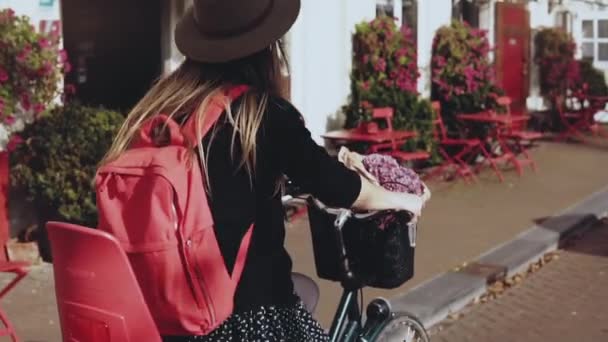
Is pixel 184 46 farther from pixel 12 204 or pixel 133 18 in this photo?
pixel 133 18

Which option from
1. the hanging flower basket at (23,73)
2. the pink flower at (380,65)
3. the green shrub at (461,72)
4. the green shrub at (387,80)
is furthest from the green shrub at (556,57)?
the hanging flower basket at (23,73)

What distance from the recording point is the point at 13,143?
6527 millimetres

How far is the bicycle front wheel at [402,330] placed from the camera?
3.35m

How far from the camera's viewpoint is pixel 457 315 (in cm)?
602

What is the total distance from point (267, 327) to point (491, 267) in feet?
15.3

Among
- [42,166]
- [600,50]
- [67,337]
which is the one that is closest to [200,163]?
[67,337]

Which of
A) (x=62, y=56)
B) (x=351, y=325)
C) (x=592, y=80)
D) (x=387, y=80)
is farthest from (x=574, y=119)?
(x=351, y=325)

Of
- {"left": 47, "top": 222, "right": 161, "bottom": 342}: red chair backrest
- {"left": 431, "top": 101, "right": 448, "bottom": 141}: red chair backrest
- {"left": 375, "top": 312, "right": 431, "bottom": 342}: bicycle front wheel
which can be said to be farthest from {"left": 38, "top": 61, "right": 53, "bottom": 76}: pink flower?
{"left": 431, "top": 101, "right": 448, "bottom": 141}: red chair backrest

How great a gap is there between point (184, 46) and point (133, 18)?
5.99 m

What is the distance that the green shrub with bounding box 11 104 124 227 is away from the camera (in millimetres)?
6371

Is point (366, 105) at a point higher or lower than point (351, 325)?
higher

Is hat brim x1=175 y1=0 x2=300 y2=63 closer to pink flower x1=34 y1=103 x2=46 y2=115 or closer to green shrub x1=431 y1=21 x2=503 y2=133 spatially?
pink flower x1=34 y1=103 x2=46 y2=115

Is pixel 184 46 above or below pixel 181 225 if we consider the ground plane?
above

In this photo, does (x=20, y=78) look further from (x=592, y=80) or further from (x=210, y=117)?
(x=592, y=80)
